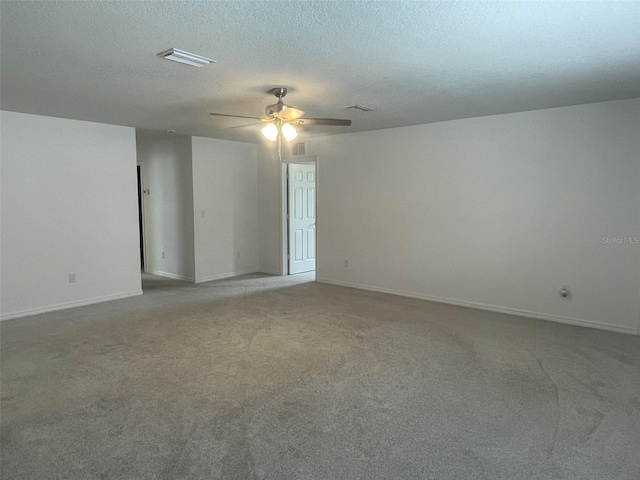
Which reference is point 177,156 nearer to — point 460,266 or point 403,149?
point 403,149

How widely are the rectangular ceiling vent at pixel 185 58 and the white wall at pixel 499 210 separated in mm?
3387

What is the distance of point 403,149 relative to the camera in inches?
228

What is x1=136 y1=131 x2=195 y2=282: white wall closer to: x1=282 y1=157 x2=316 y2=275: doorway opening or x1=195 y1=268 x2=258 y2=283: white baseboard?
x1=195 y1=268 x2=258 y2=283: white baseboard

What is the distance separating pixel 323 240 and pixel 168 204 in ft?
9.04

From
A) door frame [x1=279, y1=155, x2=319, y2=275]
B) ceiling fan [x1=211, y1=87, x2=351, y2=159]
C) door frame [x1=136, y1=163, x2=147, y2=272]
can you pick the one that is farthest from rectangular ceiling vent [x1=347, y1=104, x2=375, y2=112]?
door frame [x1=136, y1=163, x2=147, y2=272]

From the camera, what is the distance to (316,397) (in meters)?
2.93

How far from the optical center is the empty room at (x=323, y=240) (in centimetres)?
233

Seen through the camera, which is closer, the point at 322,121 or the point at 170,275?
the point at 322,121

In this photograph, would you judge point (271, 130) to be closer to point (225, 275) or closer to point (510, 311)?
point (510, 311)

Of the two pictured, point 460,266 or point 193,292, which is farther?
point 193,292

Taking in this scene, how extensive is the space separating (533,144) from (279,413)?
3966mm

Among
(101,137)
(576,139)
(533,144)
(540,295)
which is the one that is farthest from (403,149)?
(101,137)

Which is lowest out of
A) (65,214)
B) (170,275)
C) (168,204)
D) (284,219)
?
(170,275)

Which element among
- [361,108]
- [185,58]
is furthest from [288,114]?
[185,58]
